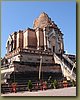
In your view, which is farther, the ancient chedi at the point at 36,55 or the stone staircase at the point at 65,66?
the stone staircase at the point at 65,66

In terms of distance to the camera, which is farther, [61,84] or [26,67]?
[26,67]

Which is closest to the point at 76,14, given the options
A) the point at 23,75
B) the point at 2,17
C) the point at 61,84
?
the point at 2,17

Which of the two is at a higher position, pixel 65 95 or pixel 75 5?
pixel 75 5

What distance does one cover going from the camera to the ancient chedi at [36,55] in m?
8.69

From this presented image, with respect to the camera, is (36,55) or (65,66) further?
(36,55)

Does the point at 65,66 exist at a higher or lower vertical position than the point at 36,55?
lower

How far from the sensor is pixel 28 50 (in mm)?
10719

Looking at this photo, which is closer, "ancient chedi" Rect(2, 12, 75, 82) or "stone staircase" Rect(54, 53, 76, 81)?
"ancient chedi" Rect(2, 12, 75, 82)

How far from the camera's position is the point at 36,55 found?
10484mm

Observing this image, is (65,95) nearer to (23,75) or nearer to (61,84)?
(61,84)

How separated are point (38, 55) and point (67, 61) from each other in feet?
4.50

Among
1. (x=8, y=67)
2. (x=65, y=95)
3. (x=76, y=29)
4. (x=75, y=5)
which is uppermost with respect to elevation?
(x=75, y=5)

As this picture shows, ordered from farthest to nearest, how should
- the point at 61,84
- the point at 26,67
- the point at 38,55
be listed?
1. the point at 38,55
2. the point at 26,67
3. the point at 61,84

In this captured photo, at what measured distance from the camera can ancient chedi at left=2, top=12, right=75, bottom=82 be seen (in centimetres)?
869
